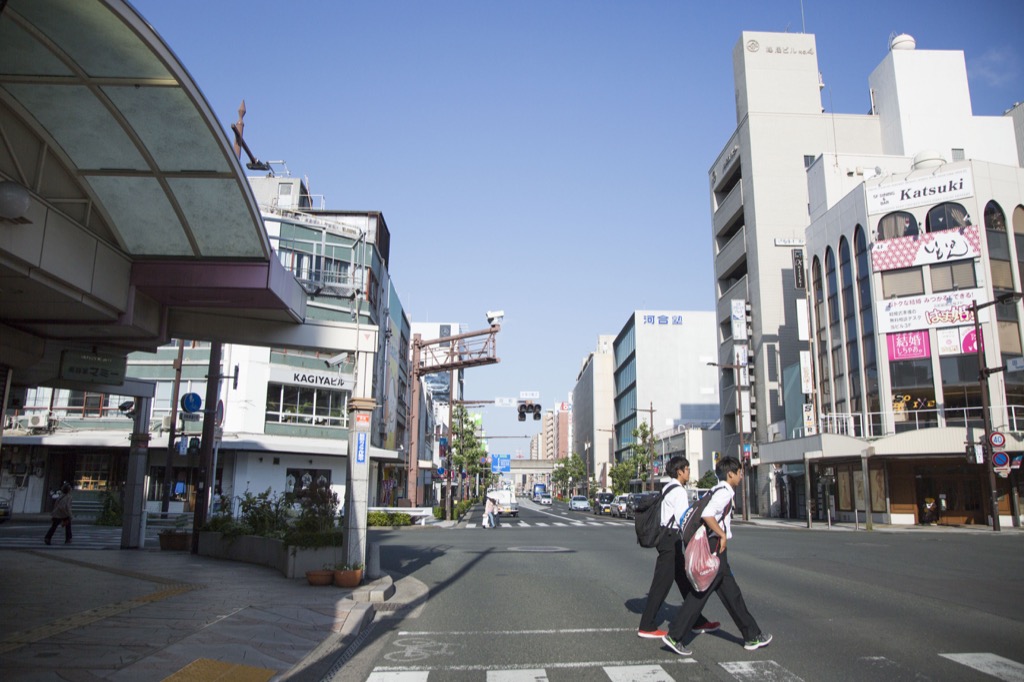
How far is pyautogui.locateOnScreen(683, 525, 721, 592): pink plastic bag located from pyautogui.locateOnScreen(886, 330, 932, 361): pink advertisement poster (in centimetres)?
3648

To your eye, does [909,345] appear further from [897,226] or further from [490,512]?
[490,512]

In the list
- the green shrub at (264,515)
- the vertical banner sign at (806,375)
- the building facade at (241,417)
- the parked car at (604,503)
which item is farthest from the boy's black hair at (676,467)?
the parked car at (604,503)

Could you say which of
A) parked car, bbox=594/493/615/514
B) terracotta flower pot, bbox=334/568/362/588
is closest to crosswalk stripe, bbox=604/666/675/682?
terracotta flower pot, bbox=334/568/362/588

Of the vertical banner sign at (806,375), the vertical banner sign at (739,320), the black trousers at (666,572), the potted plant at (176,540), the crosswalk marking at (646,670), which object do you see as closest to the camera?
the crosswalk marking at (646,670)

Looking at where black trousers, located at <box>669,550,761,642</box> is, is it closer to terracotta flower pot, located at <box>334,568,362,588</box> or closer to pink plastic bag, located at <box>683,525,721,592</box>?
pink plastic bag, located at <box>683,525,721,592</box>

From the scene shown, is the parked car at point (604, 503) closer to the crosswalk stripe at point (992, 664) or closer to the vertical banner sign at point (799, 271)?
the vertical banner sign at point (799, 271)

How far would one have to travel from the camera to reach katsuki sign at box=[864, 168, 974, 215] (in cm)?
3794

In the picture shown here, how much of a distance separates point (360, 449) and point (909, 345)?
34.9 m

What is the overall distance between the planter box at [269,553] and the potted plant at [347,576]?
671 mm

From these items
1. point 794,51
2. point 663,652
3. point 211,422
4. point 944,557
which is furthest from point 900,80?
point 663,652

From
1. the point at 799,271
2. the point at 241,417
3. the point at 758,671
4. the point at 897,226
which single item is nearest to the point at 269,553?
the point at 758,671

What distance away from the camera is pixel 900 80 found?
56.0 meters

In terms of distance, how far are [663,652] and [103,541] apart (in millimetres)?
19810

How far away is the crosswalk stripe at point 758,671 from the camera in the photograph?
6129 mm
